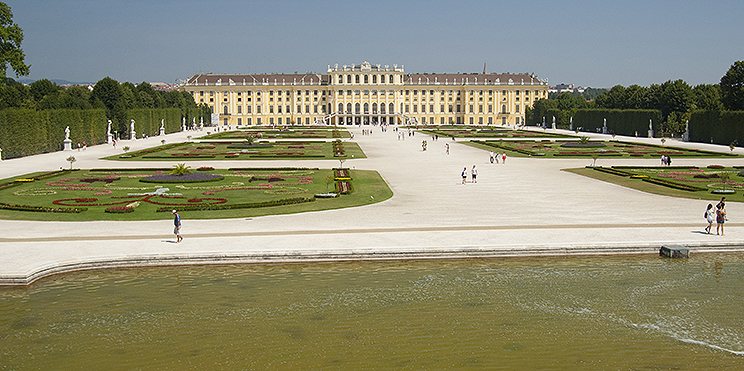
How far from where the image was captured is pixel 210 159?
1725 inches

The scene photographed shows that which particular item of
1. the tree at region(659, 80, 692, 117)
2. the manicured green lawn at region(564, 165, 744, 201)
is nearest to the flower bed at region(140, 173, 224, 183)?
the manicured green lawn at region(564, 165, 744, 201)

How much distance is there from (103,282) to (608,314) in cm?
978

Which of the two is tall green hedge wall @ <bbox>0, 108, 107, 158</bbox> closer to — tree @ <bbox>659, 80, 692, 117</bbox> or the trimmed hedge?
the trimmed hedge

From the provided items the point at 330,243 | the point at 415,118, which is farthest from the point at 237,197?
the point at 415,118

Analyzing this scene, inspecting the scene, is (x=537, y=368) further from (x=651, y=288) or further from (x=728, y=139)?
(x=728, y=139)

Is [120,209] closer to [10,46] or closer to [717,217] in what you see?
[717,217]

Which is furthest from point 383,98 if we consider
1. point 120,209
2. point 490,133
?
point 120,209

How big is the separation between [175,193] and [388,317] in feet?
53.6

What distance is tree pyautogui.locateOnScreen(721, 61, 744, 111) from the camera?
212ft

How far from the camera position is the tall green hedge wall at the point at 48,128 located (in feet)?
151

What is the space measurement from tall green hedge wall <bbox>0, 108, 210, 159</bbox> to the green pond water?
36239 millimetres

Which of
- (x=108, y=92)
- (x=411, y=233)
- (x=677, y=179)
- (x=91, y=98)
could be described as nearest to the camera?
(x=411, y=233)

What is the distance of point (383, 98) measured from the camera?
5645 inches

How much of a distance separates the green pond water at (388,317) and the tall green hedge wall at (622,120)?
6740 cm
